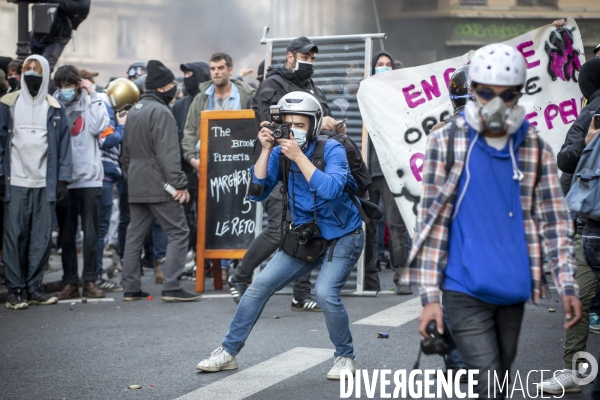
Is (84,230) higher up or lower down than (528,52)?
lower down

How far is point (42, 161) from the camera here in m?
8.73

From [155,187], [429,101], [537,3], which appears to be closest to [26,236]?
[155,187]

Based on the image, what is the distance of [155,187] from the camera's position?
9.00 m

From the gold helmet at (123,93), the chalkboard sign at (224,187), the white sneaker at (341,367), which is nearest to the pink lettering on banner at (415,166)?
the chalkboard sign at (224,187)

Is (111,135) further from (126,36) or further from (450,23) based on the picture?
(126,36)

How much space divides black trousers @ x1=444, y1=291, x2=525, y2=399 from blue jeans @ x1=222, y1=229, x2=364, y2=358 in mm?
1937

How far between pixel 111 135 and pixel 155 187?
1267mm

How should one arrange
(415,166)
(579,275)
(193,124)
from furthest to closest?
(193,124) → (415,166) → (579,275)

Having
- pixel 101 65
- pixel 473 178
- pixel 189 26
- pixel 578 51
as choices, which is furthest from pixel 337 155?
pixel 101 65

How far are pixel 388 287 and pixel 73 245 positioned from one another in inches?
126

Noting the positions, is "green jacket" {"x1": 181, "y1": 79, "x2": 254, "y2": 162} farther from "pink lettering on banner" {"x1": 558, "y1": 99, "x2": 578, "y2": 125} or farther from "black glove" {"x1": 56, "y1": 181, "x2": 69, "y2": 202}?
"pink lettering on banner" {"x1": 558, "y1": 99, "x2": 578, "y2": 125}

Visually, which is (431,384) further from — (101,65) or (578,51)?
(101,65)

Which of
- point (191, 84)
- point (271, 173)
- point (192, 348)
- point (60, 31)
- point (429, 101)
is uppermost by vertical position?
point (60, 31)

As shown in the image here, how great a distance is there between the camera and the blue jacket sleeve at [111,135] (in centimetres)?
989
